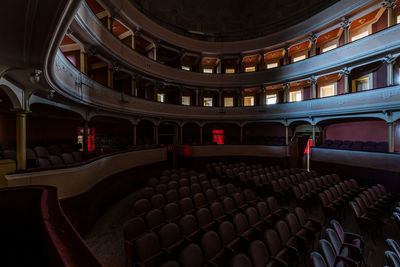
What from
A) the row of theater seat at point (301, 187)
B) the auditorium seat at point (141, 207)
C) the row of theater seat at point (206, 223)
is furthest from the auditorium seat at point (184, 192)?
the row of theater seat at point (301, 187)

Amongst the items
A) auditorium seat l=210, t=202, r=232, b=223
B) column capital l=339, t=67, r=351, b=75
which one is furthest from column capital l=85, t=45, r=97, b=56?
column capital l=339, t=67, r=351, b=75

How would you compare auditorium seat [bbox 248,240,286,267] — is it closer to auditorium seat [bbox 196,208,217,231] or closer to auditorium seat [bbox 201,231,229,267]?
auditorium seat [bbox 201,231,229,267]

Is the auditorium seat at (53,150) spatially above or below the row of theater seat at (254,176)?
above

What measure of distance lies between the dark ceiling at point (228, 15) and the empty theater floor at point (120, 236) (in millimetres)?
13724

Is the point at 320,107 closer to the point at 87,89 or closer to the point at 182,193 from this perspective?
the point at 182,193

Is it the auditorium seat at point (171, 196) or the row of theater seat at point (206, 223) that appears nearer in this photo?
the row of theater seat at point (206, 223)

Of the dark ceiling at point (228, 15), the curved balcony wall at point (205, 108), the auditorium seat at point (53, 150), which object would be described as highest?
the dark ceiling at point (228, 15)

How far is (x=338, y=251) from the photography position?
307 centimetres

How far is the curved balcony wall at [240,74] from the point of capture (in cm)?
739

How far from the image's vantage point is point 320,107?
35.7 ft

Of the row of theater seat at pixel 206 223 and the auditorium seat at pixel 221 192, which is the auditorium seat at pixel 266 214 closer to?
the row of theater seat at pixel 206 223

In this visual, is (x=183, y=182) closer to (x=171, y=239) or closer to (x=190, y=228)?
(x=190, y=228)

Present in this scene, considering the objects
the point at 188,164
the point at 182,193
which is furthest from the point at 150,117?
the point at 182,193

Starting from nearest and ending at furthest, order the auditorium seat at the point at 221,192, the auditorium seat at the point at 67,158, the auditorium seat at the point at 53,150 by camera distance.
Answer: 1. the auditorium seat at the point at 221,192
2. the auditorium seat at the point at 67,158
3. the auditorium seat at the point at 53,150
